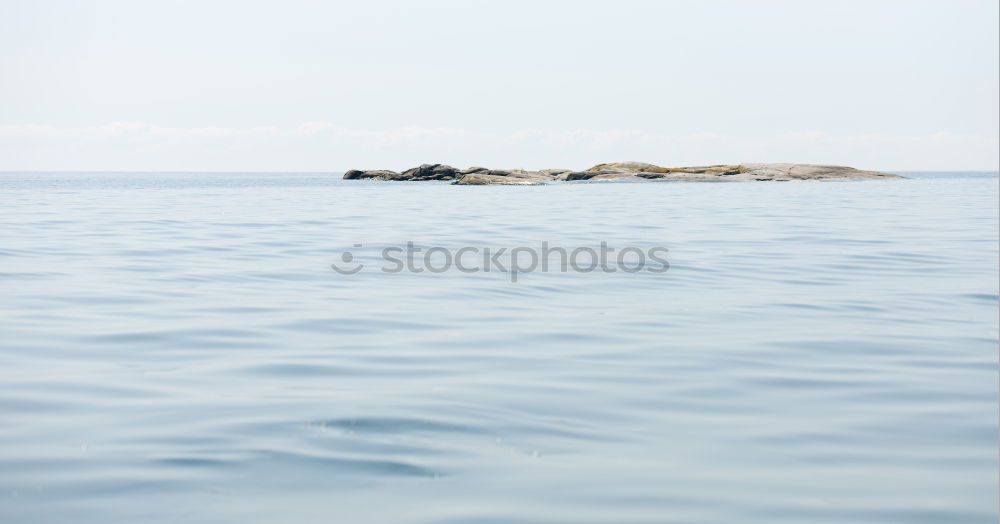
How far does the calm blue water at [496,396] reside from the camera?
4.48 metres

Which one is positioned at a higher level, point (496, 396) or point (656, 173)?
point (656, 173)

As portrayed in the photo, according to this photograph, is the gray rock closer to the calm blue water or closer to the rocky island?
the rocky island

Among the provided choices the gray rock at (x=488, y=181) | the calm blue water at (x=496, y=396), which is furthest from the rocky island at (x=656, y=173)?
the calm blue water at (x=496, y=396)

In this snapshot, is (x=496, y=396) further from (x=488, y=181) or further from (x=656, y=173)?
(x=656, y=173)

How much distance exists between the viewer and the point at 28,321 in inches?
380

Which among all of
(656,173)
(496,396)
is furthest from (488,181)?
(496,396)

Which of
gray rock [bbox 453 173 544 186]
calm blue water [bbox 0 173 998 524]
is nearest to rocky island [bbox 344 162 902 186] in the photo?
gray rock [bbox 453 173 544 186]

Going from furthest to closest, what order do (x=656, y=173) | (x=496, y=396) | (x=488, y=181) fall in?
(x=656, y=173) < (x=488, y=181) < (x=496, y=396)

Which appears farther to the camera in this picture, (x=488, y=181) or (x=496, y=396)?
(x=488, y=181)

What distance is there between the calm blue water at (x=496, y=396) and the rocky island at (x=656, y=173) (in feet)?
270

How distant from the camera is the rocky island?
336 feet

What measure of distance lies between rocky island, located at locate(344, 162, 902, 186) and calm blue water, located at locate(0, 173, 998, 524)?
82392 mm

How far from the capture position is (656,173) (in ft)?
348

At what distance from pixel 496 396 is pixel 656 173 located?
101621mm
